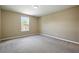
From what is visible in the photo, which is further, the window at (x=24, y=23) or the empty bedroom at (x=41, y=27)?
the window at (x=24, y=23)

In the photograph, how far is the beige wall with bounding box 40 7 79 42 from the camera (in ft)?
14.4

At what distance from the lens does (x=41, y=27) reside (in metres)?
8.09

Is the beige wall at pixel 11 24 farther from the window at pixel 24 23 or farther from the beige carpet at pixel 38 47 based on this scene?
the beige carpet at pixel 38 47

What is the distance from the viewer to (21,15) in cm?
659

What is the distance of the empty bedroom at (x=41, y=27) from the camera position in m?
3.91

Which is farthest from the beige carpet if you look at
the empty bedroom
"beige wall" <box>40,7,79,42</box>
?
"beige wall" <box>40,7,79,42</box>

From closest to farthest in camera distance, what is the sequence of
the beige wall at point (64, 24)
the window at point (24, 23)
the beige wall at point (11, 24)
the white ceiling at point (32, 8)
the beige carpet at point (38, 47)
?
1. the beige carpet at point (38, 47)
2. the white ceiling at point (32, 8)
3. the beige wall at point (64, 24)
4. the beige wall at point (11, 24)
5. the window at point (24, 23)

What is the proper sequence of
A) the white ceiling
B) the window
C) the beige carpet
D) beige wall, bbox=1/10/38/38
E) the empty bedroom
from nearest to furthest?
the beige carpet → the empty bedroom → the white ceiling → beige wall, bbox=1/10/38/38 → the window

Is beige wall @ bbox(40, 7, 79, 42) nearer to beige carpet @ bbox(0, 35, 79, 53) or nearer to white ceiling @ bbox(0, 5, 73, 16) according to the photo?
white ceiling @ bbox(0, 5, 73, 16)

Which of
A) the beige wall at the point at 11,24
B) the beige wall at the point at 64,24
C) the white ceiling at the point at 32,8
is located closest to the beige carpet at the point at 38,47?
the beige wall at the point at 64,24

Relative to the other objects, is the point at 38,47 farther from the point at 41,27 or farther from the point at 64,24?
the point at 41,27
